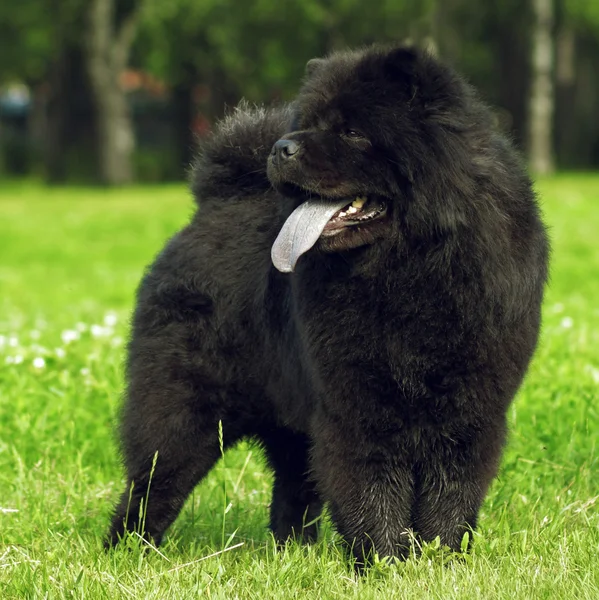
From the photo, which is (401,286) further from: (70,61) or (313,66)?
(70,61)

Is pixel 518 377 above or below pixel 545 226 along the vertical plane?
below

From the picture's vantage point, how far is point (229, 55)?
2888cm

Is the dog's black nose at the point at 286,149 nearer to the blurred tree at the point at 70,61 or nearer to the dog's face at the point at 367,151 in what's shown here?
the dog's face at the point at 367,151

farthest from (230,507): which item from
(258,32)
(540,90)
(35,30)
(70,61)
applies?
(70,61)

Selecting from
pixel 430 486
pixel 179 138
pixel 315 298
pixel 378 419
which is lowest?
pixel 179 138

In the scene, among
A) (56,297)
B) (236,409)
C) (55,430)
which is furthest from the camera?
(56,297)

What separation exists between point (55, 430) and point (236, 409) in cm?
187

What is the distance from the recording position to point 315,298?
3.91m

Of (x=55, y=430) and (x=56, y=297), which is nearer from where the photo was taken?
(x=55, y=430)

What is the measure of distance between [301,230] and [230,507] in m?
1.34

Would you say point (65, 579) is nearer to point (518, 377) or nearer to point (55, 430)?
point (518, 377)

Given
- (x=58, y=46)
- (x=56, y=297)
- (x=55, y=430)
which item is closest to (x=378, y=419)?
(x=55, y=430)

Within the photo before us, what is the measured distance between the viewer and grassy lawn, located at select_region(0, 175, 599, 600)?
3.74 metres

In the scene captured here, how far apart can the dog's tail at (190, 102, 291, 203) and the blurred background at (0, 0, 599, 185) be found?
21775mm
